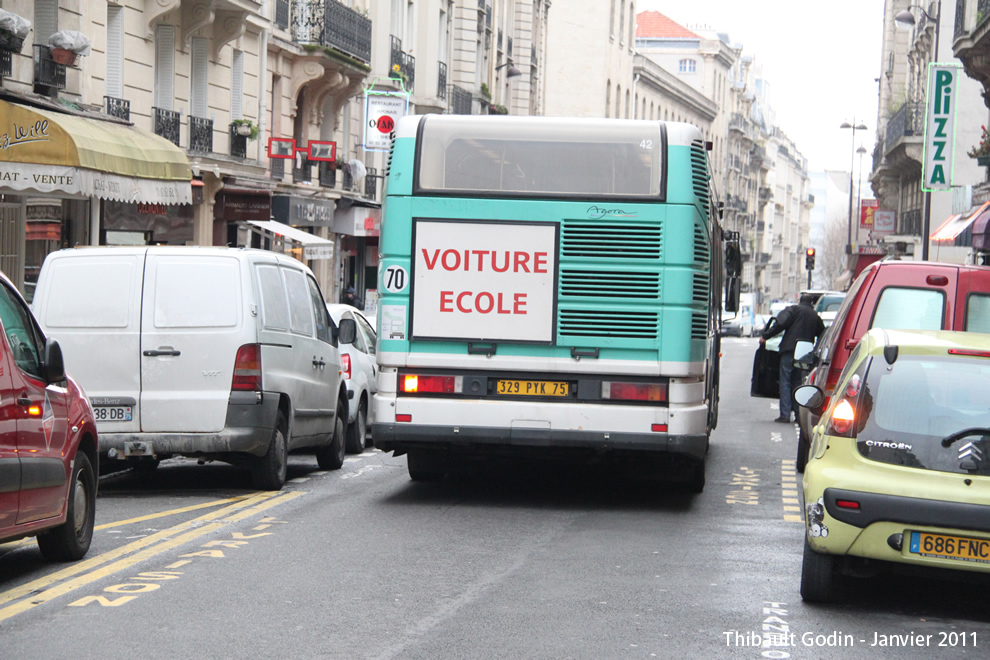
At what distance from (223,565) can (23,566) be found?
115cm

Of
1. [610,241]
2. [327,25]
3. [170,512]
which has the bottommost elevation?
[170,512]

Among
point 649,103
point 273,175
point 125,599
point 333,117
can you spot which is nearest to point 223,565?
point 125,599

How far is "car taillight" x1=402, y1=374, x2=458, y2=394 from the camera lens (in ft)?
37.0

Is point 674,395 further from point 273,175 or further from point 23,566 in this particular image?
point 273,175

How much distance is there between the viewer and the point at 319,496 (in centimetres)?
1190

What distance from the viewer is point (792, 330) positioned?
2044cm

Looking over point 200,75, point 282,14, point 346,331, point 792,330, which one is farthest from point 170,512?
point 282,14

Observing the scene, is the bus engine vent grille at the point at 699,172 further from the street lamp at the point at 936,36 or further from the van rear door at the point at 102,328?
the street lamp at the point at 936,36

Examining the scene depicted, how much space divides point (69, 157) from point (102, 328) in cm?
732

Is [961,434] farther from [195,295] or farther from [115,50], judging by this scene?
[115,50]

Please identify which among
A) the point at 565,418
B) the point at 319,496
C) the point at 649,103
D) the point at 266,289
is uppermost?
the point at 649,103

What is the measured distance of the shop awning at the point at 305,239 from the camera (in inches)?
1230

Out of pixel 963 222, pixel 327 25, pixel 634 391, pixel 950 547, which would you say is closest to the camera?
pixel 950 547

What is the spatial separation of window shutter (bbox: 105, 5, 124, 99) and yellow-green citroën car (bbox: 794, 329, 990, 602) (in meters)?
19.3
